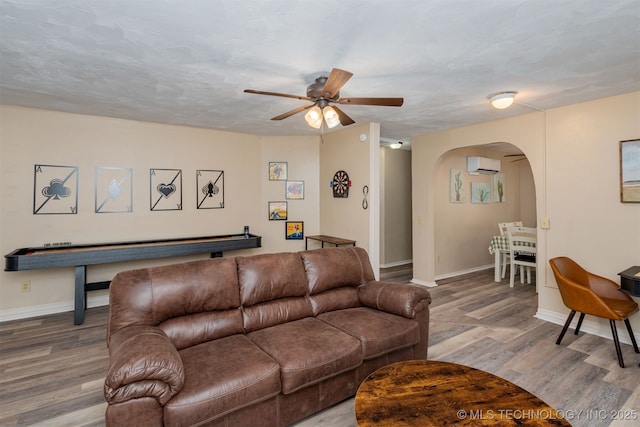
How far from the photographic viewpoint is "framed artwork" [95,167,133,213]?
164 inches

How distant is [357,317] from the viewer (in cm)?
250

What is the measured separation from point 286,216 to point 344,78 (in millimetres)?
3596

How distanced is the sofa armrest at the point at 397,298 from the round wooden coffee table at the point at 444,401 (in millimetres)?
693

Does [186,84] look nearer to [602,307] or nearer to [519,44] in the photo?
[519,44]

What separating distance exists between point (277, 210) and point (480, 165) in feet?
12.4

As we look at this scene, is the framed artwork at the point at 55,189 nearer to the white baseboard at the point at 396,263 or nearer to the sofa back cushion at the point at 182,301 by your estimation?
the sofa back cushion at the point at 182,301

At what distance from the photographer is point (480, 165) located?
18.9 feet

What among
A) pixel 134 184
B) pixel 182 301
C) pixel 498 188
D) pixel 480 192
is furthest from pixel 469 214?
pixel 134 184

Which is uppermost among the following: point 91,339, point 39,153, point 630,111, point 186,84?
point 186,84

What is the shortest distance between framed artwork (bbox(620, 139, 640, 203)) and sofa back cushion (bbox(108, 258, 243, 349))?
3839 millimetres

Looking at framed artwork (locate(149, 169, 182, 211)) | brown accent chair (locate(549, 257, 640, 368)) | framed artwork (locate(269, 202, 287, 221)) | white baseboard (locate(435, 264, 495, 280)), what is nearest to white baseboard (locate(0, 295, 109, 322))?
framed artwork (locate(149, 169, 182, 211))

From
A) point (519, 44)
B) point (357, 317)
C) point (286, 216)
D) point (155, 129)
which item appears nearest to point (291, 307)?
point (357, 317)

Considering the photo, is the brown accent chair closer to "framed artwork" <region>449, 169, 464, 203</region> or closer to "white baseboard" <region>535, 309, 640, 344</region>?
"white baseboard" <region>535, 309, 640, 344</region>

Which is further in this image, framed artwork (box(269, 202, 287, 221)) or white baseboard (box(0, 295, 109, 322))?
framed artwork (box(269, 202, 287, 221))
